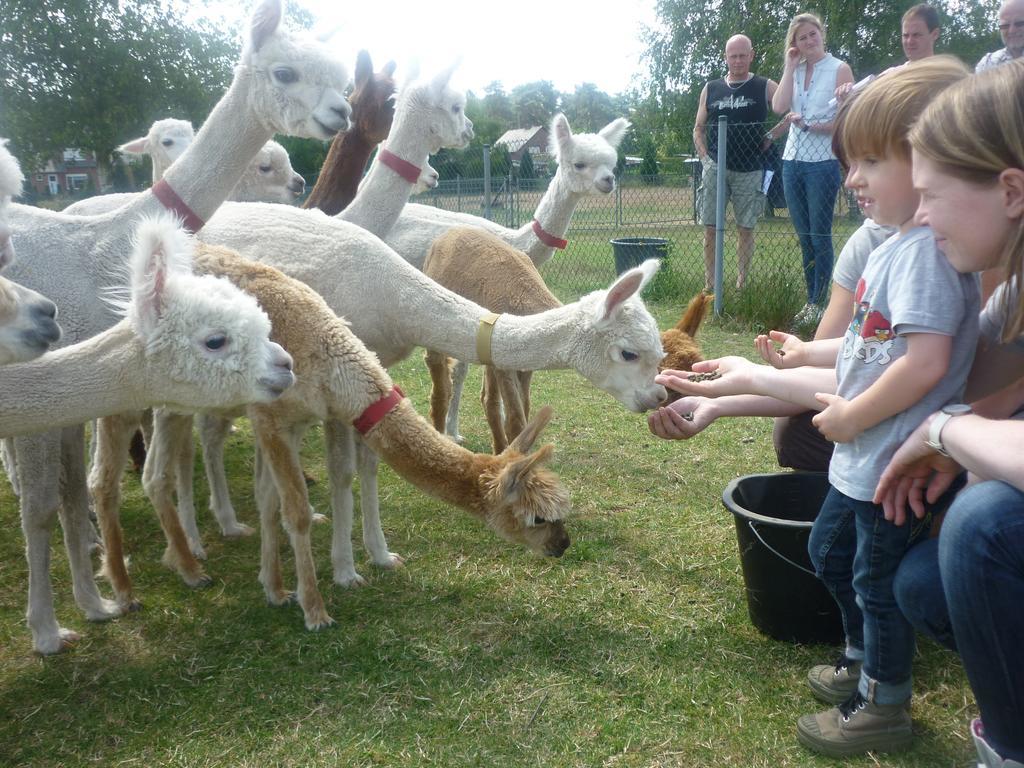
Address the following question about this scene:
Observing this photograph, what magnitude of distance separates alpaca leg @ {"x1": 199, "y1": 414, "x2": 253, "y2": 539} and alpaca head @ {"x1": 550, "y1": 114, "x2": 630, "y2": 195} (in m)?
2.79

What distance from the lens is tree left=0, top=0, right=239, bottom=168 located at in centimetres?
2202

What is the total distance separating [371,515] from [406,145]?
6.46 feet

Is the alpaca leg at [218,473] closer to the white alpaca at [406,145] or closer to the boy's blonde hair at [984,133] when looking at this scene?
the white alpaca at [406,145]

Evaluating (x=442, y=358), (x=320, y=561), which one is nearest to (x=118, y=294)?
(x=320, y=561)

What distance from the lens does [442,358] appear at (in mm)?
4535

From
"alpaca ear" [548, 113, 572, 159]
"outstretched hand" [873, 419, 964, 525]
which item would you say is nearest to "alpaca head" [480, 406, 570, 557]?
"outstretched hand" [873, 419, 964, 525]

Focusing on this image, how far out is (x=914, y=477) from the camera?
1824mm

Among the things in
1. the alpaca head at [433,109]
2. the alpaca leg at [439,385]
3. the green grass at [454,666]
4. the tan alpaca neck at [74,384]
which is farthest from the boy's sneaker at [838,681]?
the alpaca head at [433,109]

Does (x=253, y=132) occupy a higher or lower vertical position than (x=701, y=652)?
higher

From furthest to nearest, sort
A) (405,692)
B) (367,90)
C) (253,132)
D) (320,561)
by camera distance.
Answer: (367,90) → (320,561) → (253,132) → (405,692)

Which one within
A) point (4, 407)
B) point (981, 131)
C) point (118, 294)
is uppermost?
point (981, 131)

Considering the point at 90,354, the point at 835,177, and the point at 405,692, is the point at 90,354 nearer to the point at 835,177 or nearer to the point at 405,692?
the point at 405,692

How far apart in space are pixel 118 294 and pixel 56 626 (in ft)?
3.79

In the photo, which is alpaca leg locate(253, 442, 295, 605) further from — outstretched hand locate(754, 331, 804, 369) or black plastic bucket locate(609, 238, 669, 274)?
black plastic bucket locate(609, 238, 669, 274)
